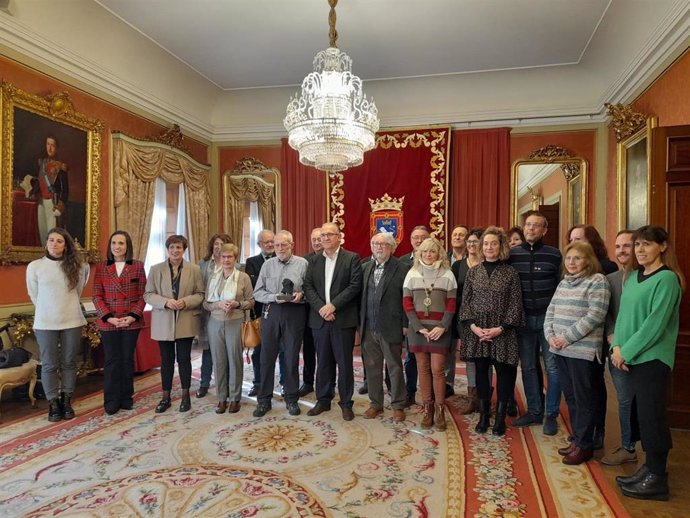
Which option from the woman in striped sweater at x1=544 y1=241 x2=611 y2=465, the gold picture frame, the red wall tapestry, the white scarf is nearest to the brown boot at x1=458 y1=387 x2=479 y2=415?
the woman in striped sweater at x1=544 y1=241 x2=611 y2=465

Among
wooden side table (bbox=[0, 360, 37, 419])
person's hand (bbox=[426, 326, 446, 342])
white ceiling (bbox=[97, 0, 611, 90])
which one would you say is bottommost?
wooden side table (bbox=[0, 360, 37, 419])

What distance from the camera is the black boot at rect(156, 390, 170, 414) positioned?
3922 millimetres

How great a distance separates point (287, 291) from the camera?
3.84 m

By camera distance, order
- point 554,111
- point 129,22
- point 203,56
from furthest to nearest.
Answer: point 554,111 < point 203,56 < point 129,22

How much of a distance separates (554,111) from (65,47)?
19.3ft

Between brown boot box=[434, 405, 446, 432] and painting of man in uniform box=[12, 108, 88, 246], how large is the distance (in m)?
3.88

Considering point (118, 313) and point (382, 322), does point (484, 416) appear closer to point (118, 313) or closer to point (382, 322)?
point (382, 322)

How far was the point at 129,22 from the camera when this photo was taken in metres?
5.01

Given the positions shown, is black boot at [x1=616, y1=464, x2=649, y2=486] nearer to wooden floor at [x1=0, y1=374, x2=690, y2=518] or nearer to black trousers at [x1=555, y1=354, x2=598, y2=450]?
wooden floor at [x1=0, y1=374, x2=690, y2=518]

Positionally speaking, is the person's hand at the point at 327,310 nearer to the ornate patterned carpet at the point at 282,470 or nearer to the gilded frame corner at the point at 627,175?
the ornate patterned carpet at the point at 282,470

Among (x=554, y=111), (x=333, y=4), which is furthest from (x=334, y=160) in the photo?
(x=554, y=111)

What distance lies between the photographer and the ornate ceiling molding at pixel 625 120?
4996 mm

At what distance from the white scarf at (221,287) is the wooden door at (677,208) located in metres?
3.32

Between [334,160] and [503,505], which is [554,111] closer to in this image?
[334,160]
